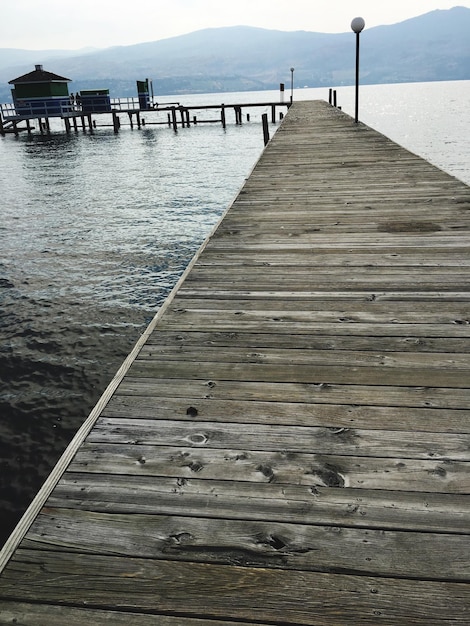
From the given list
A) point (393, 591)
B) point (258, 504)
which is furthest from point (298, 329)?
point (393, 591)

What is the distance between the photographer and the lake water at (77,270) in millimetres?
5059

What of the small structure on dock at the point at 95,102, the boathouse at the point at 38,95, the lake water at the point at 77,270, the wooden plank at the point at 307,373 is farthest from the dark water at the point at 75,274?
the small structure on dock at the point at 95,102

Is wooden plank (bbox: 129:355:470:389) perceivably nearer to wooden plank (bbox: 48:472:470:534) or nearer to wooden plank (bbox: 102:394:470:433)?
wooden plank (bbox: 102:394:470:433)

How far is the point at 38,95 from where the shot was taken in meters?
35.6

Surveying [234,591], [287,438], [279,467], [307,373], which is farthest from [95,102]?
[234,591]

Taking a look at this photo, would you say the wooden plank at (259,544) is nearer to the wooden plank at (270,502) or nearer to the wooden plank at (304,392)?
the wooden plank at (270,502)

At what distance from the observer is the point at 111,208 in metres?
14.1

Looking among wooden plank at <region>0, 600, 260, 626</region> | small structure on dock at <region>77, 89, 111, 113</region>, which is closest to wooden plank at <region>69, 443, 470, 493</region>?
wooden plank at <region>0, 600, 260, 626</region>

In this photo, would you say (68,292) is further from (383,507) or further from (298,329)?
(383,507)

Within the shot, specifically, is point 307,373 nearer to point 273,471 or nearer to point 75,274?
point 273,471

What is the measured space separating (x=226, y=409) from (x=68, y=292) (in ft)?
21.6

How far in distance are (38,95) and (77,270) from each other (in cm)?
3231

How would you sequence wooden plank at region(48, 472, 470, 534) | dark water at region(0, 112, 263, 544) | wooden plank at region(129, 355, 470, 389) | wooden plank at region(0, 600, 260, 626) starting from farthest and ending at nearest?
dark water at region(0, 112, 263, 544) → wooden plank at region(129, 355, 470, 389) → wooden plank at region(48, 472, 470, 534) → wooden plank at region(0, 600, 260, 626)

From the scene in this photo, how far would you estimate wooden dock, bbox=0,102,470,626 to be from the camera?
162 cm
